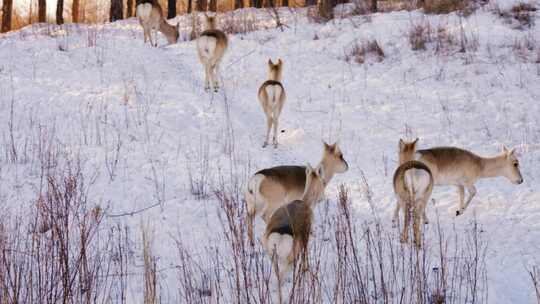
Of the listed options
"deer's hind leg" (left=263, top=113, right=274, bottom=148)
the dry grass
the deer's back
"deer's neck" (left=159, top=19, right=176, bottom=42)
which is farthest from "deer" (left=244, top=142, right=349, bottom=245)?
"deer's neck" (left=159, top=19, right=176, bottom=42)

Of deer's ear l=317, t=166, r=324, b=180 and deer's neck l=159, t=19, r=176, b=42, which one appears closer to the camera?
deer's ear l=317, t=166, r=324, b=180

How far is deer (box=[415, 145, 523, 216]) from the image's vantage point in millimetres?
8492

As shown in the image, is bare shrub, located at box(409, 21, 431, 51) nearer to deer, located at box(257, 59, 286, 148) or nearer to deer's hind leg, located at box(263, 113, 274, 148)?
deer, located at box(257, 59, 286, 148)

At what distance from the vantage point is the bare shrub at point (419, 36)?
1558cm

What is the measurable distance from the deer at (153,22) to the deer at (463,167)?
12049 mm

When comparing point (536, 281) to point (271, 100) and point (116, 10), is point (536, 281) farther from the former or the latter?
point (116, 10)

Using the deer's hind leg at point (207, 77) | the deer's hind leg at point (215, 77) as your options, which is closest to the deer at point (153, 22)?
the deer's hind leg at point (215, 77)

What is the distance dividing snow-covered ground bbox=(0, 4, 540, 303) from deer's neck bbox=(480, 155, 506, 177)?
1.02 ft

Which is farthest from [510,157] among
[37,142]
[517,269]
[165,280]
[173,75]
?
[173,75]

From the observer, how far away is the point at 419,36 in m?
15.8

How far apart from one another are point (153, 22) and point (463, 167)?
527 inches

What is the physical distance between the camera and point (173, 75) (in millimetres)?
15047

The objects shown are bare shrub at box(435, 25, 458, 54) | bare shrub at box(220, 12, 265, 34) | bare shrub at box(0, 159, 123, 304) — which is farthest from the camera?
bare shrub at box(220, 12, 265, 34)

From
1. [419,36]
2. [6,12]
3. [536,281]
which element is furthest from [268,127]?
[6,12]
